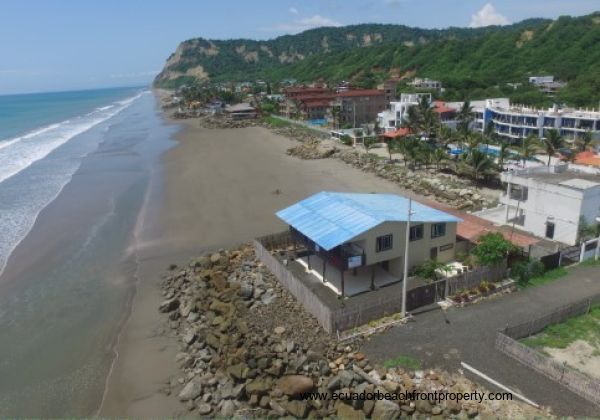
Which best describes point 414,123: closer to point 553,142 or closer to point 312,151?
point 312,151

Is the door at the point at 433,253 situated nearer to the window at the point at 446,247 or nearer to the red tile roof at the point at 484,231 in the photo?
the window at the point at 446,247

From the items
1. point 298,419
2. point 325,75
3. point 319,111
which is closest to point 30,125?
point 319,111

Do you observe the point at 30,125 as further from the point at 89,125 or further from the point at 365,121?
the point at 365,121

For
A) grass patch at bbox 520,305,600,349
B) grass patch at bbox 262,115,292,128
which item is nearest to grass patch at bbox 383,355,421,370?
grass patch at bbox 520,305,600,349

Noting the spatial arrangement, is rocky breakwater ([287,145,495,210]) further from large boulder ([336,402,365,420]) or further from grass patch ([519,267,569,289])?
large boulder ([336,402,365,420])

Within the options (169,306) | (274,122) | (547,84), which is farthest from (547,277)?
(547,84)

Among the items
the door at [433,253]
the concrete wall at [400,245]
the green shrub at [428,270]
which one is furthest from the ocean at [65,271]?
the door at [433,253]
